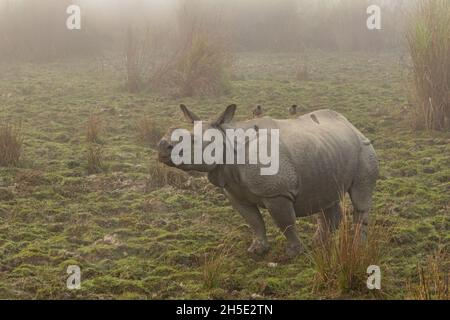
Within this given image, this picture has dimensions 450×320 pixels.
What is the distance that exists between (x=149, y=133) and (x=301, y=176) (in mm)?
Answer: 3655

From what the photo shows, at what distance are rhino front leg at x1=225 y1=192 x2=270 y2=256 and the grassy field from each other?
92mm

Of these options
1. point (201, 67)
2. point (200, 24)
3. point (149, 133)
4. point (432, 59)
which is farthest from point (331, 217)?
point (200, 24)

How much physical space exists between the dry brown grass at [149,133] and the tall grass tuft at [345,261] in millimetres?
4082

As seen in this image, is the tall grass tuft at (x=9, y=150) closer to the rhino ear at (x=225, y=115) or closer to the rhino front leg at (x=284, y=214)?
the rhino ear at (x=225, y=115)

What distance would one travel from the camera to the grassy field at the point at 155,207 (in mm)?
4516

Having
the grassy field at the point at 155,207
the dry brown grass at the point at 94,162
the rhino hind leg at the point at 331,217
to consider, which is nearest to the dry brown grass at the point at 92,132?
the grassy field at the point at 155,207

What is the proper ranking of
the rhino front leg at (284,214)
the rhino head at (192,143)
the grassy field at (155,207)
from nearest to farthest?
the rhino head at (192,143) → the grassy field at (155,207) → the rhino front leg at (284,214)

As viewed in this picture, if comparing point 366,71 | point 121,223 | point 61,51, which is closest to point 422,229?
point 121,223

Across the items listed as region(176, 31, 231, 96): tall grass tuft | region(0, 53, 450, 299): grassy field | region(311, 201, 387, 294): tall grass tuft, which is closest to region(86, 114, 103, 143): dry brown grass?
region(0, 53, 450, 299): grassy field

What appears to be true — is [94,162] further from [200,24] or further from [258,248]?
[200,24]

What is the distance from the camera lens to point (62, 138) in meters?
8.23

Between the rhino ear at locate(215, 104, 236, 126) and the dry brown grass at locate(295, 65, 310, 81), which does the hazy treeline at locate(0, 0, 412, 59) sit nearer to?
the dry brown grass at locate(295, 65, 310, 81)

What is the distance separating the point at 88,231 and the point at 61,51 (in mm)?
8546

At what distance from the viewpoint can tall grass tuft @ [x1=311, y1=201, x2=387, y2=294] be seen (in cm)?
412
